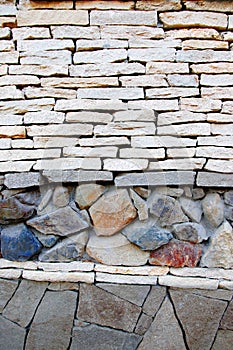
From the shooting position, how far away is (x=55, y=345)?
208 cm

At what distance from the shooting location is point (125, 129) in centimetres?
206

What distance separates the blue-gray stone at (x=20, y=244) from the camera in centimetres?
207

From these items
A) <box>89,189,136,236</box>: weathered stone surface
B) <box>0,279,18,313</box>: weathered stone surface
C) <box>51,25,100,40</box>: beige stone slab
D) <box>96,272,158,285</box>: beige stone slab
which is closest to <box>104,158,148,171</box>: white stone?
<box>89,189,136,236</box>: weathered stone surface

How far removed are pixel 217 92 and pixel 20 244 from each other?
145cm

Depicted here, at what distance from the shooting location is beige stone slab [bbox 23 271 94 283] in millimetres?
2053

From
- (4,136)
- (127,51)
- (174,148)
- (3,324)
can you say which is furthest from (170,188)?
(3,324)

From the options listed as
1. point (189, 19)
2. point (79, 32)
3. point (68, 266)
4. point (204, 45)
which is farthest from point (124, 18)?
point (68, 266)

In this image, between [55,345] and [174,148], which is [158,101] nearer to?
[174,148]

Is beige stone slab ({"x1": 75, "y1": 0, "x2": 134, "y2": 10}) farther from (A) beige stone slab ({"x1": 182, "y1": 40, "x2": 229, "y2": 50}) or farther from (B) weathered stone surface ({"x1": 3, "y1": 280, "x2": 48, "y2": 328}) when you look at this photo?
(B) weathered stone surface ({"x1": 3, "y1": 280, "x2": 48, "y2": 328})

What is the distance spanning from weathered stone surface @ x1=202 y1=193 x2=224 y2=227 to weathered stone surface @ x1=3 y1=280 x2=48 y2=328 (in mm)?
1032

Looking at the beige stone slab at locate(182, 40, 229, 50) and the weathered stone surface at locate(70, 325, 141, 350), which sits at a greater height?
the beige stone slab at locate(182, 40, 229, 50)

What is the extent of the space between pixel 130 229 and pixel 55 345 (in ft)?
2.67

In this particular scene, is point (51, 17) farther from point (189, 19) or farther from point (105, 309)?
point (105, 309)

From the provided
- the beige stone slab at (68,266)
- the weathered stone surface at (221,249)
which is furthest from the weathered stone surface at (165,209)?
the beige stone slab at (68,266)
